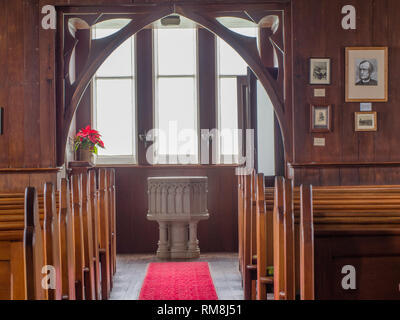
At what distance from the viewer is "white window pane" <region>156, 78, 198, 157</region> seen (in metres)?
7.96

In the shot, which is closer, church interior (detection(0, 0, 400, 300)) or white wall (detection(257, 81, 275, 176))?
church interior (detection(0, 0, 400, 300))

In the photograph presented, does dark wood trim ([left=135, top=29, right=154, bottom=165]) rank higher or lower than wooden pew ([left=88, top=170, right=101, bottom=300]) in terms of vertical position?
higher

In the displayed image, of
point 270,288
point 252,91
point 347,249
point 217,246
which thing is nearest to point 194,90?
point 252,91

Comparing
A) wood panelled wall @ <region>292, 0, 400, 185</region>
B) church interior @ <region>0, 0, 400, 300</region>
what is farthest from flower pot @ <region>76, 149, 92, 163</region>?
wood panelled wall @ <region>292, 0, 400, 185</region>

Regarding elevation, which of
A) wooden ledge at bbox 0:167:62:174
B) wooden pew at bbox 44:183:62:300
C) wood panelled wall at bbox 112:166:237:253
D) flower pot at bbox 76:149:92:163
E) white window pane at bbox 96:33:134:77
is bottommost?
wood panelled wall at bbox 112:166:237:253

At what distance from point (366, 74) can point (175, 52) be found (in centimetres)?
315

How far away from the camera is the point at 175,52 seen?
7973mm

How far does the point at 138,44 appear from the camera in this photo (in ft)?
25.6

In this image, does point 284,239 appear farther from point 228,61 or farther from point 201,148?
point 228,61

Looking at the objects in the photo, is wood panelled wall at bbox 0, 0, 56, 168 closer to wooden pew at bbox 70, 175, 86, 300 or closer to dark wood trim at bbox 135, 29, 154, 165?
dark wood trim at bbox 135, 29, 154, 165

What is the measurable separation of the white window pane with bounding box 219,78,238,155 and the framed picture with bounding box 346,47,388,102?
2352 mm

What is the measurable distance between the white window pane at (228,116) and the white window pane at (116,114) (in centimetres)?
137

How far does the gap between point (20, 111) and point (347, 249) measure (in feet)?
15.7

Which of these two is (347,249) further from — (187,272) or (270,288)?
(187,272)
